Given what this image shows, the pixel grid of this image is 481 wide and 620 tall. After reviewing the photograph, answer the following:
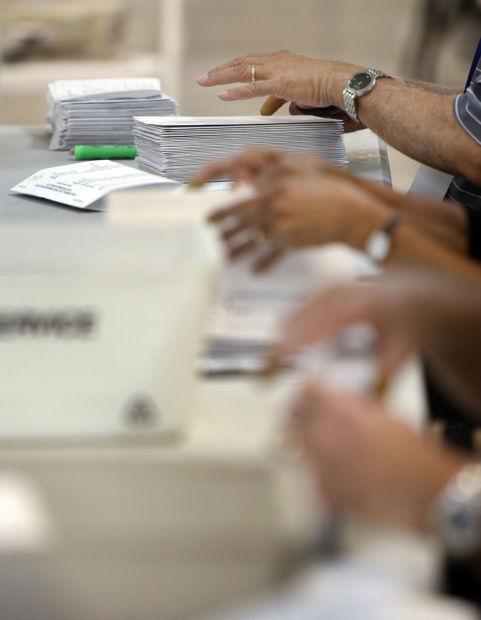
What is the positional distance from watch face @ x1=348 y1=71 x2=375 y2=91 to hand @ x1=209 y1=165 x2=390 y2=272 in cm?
98

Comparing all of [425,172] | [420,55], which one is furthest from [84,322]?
[420,55]

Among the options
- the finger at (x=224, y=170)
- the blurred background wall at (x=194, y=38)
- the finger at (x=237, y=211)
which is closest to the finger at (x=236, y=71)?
the finger at (x=224, y=170)

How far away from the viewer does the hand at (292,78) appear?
176cm

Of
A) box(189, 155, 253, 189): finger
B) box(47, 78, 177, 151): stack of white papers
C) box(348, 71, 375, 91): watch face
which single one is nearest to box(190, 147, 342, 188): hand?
box(189, 155, 253, 189): finger

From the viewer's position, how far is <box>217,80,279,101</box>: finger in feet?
5.82

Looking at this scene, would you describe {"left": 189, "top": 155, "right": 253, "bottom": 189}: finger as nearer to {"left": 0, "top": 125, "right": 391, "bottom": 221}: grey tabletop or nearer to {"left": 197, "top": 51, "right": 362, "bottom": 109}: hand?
{"left": 0, "top": 125, "right": 391, "bottom": 221}: grey tabletop

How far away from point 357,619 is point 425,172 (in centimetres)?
149

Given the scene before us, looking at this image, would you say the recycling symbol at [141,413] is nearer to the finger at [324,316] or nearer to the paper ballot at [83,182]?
the finger at [324,316]

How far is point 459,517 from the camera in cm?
51

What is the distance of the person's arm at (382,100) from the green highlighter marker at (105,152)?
24 cm

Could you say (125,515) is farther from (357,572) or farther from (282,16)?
(282,16)

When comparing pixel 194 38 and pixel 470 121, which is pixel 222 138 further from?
pixel 194 38

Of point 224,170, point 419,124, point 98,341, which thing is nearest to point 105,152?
point 419,124

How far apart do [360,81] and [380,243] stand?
108 centimetres
